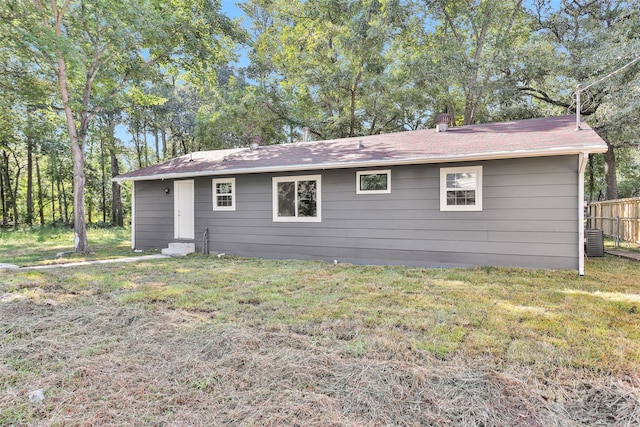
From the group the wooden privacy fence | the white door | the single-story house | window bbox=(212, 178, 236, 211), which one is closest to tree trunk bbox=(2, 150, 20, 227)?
the white door

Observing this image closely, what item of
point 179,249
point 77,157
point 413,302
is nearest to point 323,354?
point 413,302

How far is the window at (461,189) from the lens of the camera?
6.09 m

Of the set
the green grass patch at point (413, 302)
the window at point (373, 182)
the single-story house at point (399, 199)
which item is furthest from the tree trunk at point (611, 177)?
the window at point (373, 182)

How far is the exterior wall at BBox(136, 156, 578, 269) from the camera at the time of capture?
561 cm

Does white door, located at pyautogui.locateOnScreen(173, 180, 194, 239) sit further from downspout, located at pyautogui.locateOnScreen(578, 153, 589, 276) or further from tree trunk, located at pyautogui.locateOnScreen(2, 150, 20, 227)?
tree trunk, located at pyautogui.locateOnScreen(2, 150, 20, 227)

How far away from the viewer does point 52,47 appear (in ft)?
23.8

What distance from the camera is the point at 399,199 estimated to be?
668 centimetres

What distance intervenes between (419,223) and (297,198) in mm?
2795

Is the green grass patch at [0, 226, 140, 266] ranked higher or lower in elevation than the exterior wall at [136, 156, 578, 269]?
lower

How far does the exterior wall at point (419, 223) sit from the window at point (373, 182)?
3.9 inches

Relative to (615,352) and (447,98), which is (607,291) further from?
(447,98)

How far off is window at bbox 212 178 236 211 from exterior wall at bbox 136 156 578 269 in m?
0.15

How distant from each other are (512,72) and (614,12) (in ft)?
12.2

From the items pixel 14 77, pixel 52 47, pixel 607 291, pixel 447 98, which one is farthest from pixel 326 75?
pixel 607 291
